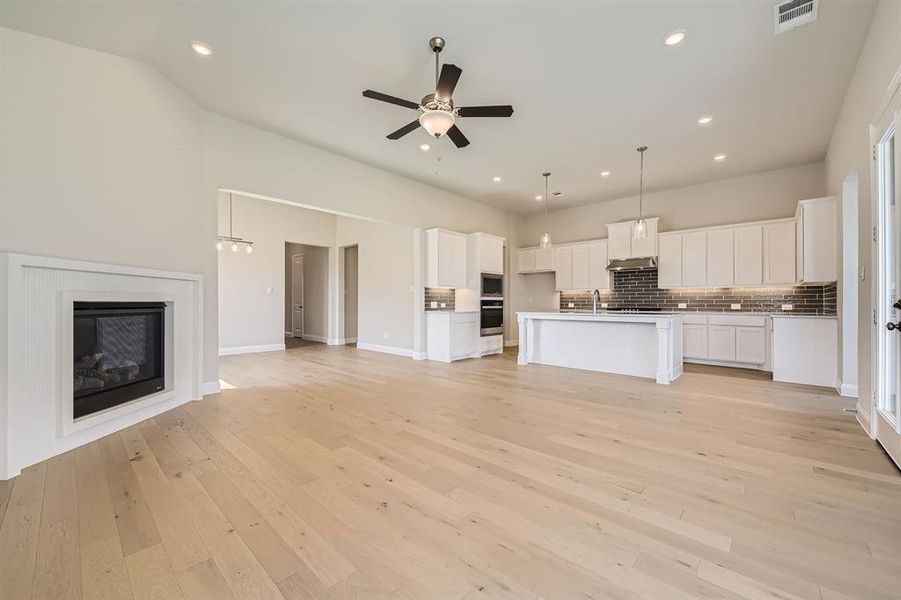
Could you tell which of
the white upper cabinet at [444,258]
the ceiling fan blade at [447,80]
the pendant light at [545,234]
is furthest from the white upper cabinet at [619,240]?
the ceiling fan blade at [447,80]

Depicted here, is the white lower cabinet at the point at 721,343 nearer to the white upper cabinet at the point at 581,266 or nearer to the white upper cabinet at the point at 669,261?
the white upper cabinet at the point at 669,261

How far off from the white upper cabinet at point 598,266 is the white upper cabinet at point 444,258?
2668 millimetres

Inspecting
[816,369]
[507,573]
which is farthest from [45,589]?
[816,369]

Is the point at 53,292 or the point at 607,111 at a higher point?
the point at 607,111

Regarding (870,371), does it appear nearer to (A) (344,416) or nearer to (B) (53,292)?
(A) (344,416)

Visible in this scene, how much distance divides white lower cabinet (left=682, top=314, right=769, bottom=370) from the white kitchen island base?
108 centimetres

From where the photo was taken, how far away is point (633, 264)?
6699 millimetres

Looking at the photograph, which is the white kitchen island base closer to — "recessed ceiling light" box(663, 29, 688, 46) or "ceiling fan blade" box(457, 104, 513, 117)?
"recessed ceiling light" box(663, 29, 688, 46)

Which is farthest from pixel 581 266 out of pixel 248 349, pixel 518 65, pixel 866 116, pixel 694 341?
pixel 248 349

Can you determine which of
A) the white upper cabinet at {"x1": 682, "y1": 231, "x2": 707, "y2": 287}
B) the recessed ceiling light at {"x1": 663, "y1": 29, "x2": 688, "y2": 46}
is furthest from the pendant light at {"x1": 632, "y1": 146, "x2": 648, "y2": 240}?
the recessed ceiling light at {"x1": 663, "y1": 29, "x2": 688, "y2": 46}

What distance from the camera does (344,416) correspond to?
334 centimetres

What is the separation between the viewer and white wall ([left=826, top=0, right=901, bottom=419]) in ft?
7.90

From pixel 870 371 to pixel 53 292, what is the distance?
600 cm

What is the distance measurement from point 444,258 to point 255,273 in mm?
3936
